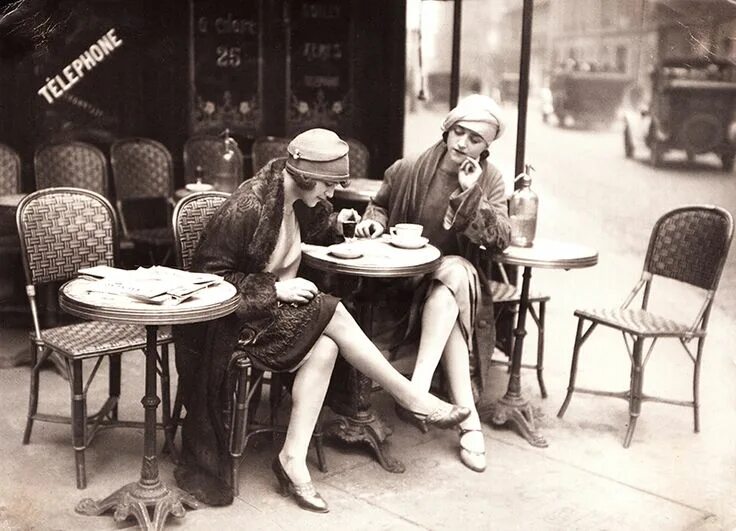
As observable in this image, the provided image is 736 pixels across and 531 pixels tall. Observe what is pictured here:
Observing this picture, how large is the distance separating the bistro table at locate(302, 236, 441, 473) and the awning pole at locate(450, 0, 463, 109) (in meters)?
2.09

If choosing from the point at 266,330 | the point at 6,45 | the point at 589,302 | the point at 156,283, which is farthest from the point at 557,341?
the point at 6,45

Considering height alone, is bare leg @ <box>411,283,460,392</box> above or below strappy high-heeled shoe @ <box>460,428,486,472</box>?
above

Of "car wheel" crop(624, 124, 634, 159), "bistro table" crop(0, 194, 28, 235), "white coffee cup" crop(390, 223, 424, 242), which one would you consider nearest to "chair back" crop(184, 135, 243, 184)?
"bistro table" crop(0, 194, 28, 235)

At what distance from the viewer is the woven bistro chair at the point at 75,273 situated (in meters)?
3.68

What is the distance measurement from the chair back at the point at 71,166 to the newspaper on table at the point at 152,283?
283cm

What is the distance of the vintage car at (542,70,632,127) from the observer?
8.89 metres

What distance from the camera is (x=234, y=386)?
3631 mm

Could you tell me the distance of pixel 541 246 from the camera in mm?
4441

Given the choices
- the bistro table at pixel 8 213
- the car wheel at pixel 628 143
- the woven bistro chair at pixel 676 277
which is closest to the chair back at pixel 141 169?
the bistro table at pixel 8 213

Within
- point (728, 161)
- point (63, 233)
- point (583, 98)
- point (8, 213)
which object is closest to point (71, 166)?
point (8, 213)

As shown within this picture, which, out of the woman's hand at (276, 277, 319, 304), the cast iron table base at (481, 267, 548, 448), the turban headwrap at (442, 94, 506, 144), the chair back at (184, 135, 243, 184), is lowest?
the cast iron table base at (481, 267, 548, 448)

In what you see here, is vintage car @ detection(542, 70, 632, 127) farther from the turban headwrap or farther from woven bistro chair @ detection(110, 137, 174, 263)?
the turban headwrap

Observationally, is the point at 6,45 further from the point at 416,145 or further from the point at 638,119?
the point at 638,119

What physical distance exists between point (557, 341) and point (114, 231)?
312 centimetres
